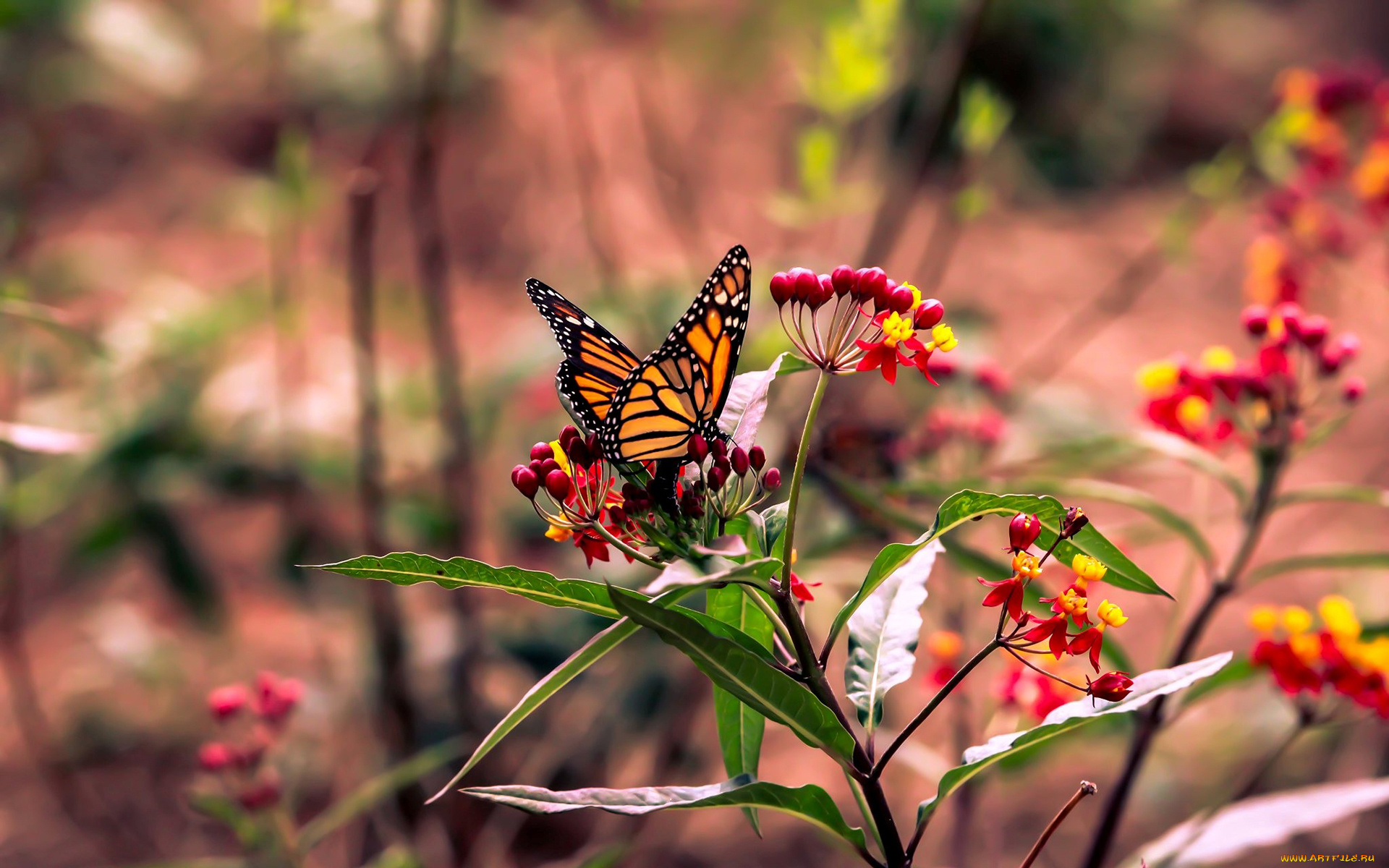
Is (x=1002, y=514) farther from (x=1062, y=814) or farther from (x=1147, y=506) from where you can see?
(x=1147, y=506)

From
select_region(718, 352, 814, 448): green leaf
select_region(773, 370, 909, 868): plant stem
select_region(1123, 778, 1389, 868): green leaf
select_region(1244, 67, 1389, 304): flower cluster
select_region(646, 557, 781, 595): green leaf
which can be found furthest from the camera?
select_region(1244, 67, 1389, 304): flower cluster

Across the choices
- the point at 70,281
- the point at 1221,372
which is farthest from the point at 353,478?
the point at 1221,372

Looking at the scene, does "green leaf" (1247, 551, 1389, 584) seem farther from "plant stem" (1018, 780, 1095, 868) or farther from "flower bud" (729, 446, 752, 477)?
"flower bud" (729, 446, 752, 477)

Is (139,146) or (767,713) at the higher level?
(139,146)

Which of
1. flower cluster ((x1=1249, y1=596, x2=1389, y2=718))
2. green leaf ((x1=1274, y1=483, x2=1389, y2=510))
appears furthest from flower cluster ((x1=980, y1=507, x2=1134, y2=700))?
green leaf ((x1=1274, y1=483, x2=1389, y2=510))

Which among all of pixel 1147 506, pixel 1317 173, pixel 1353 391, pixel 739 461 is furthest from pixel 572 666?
pixel 1317 173

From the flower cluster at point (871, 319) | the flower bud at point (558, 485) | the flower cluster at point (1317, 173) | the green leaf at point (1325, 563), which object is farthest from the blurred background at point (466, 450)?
the flower bud at point (558, 485)

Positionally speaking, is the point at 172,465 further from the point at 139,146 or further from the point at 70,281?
the point at 139,146
